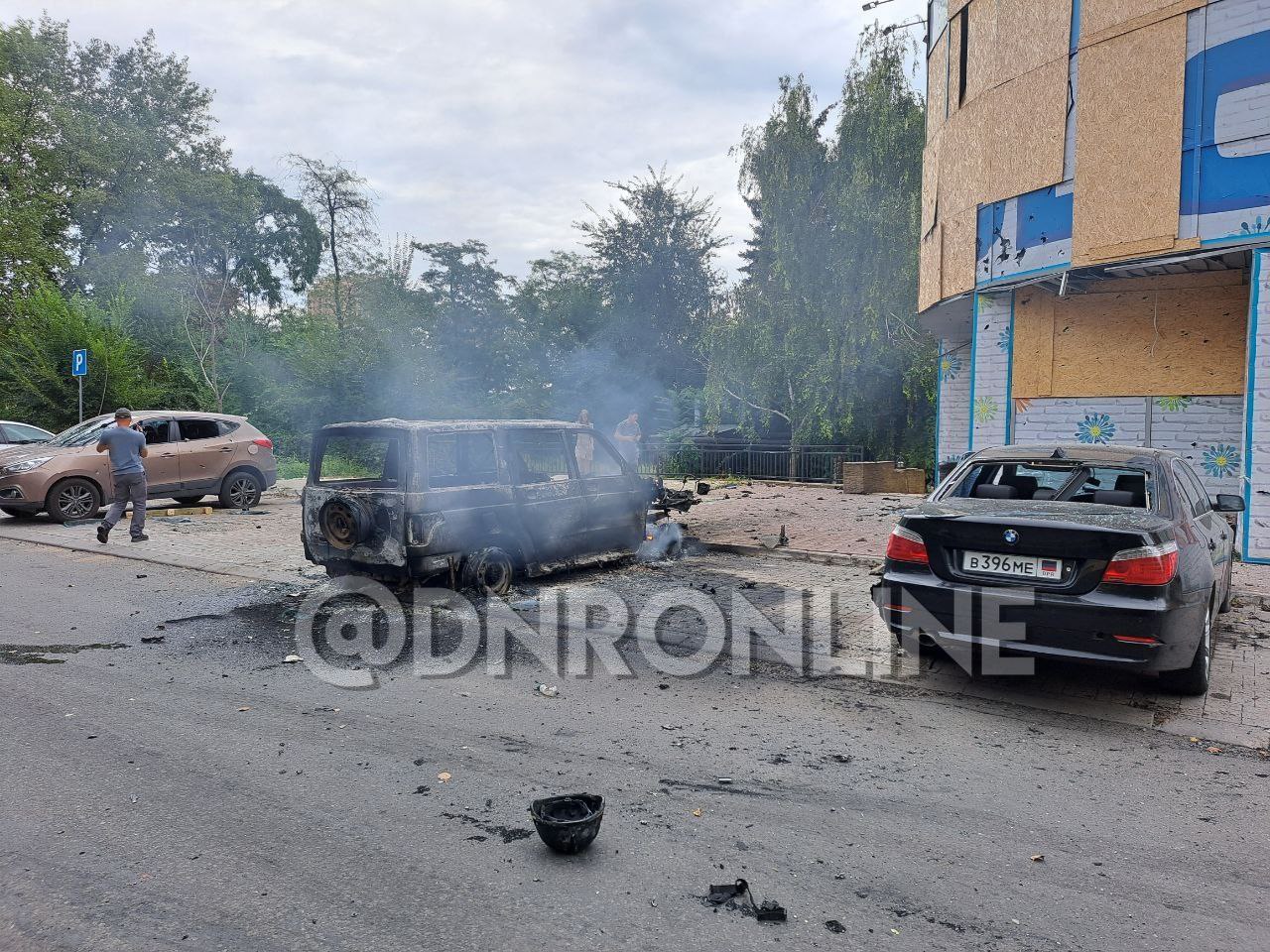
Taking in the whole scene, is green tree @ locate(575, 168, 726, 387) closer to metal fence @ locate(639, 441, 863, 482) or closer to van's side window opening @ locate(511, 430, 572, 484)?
metal fence @ locate(639, 441, 863, 482)

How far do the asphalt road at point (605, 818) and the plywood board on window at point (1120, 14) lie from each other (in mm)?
8639

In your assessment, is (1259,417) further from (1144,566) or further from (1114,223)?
(1144,566)

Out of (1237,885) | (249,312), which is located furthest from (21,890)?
(249,312)

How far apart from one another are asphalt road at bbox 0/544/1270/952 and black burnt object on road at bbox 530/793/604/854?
0.24 feet

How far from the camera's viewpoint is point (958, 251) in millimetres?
12086

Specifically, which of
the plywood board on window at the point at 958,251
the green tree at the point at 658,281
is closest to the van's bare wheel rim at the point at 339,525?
the plywood board on window at the point at 958,251

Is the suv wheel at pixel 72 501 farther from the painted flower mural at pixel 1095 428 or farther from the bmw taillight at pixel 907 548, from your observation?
the painted flower mural at pixel 1095 428

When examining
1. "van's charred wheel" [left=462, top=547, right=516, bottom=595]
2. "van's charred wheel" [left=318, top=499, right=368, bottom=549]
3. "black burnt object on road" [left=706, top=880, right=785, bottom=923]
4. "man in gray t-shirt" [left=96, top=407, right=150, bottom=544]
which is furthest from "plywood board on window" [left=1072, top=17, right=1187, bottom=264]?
"man in gray t-shirt" [left=96, top=407, right=150, bottom=544]

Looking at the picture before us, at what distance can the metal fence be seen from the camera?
21812 millimetres

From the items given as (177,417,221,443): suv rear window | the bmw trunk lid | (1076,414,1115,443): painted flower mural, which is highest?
(1076,414,1115,443): painted flower mural

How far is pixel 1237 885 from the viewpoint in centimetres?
283

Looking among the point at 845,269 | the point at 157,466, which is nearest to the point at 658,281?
the point at 845,269

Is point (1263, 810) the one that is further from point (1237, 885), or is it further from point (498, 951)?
point (498, 951)

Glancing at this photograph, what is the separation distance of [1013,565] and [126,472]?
35.6ft
